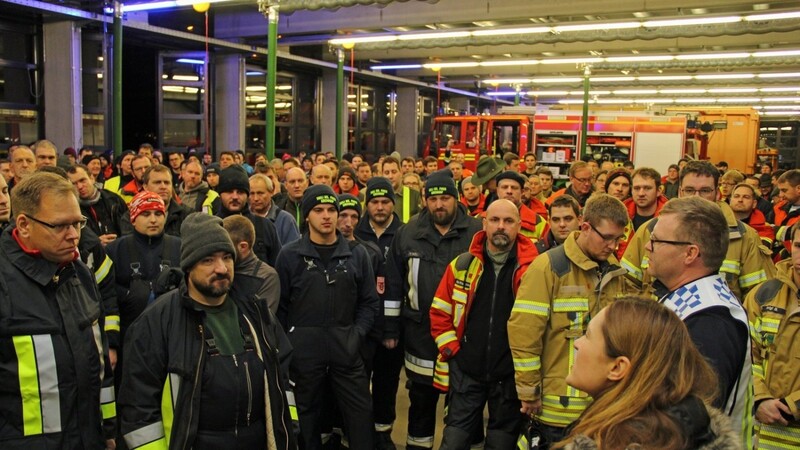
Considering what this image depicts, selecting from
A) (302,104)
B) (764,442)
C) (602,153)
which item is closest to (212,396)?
(764,442)

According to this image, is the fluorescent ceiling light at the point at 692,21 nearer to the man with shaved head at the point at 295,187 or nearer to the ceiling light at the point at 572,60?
the ceiling light at the point at 572,60

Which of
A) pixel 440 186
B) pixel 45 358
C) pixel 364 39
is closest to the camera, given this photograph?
pixel 45 358

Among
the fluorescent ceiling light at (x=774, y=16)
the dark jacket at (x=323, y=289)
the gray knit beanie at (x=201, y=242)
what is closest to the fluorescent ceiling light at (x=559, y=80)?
the fluorescent ceiling light at (x=774, y=16)

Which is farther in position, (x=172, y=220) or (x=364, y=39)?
(x=364, y=39)

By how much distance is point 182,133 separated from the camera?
16.9m

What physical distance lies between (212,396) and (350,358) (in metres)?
1.61

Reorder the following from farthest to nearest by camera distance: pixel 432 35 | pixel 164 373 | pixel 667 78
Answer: pixel 667 78 < pixel 432 35 < pixel 164 373

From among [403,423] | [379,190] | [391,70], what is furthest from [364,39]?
[403,423]

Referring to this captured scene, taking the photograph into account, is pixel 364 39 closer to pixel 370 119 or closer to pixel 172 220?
pixel 370 119

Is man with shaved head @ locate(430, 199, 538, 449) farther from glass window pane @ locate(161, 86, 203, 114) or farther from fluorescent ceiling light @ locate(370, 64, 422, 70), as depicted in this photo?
fluorescent ceiling light @ locate(370, 64, 422, 70)

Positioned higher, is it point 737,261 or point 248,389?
point 737,261

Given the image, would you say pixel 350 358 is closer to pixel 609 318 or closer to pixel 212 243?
pixel 212 243

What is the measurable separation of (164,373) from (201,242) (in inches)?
23.7

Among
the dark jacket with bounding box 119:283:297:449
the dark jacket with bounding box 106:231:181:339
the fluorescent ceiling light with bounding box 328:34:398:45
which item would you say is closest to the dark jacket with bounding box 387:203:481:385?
the dark jacket with bounding box 106:231:181:339
